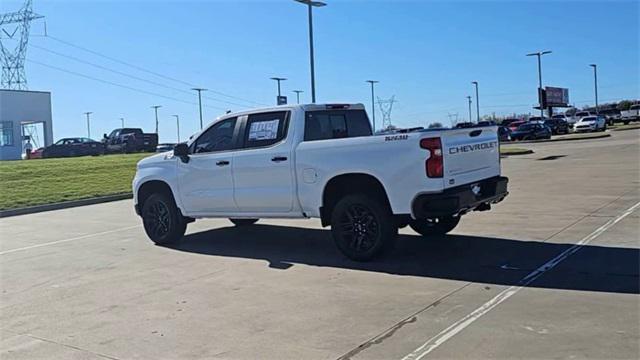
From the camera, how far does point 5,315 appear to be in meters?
6.27

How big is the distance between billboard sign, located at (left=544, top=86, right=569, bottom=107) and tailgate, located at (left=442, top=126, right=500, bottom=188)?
86.1 m

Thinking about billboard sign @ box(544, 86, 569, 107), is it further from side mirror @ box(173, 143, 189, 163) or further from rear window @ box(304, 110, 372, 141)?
side mirror @ box(173, 143, 189, 163)

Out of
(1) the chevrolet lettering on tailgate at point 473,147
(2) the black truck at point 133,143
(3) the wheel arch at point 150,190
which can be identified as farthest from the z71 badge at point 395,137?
(2) the black truck at point 133,143

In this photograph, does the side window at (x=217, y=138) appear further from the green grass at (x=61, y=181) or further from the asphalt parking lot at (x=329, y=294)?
the green grass at (x=61, y=181)

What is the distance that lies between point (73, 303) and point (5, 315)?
2.10ft

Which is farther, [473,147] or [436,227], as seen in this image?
[436,227]

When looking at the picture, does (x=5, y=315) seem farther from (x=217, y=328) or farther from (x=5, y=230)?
(x=5, y=230)

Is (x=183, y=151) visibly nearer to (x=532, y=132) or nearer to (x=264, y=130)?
(x=264, y=130)

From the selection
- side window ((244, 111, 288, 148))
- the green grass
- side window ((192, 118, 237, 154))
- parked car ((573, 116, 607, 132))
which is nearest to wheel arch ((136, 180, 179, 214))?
side window ((192, 118, 237, 154))

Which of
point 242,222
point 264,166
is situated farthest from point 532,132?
point 264,166

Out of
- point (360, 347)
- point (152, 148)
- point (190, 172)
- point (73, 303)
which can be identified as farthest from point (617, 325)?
point (152, 148)

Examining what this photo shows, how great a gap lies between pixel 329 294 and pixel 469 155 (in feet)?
8.24

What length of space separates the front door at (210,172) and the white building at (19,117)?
144 ft

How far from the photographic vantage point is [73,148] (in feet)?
139
